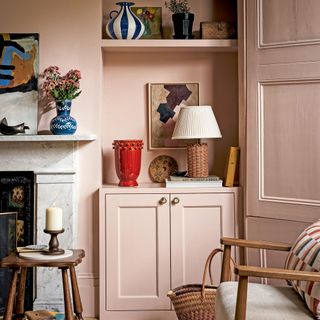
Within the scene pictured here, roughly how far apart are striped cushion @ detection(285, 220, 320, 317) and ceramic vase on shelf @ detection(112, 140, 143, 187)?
4.40ft

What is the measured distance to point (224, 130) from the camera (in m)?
3.94

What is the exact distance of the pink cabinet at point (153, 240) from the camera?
3553 mm

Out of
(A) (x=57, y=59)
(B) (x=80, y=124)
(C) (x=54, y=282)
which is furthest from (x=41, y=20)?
(C) (x=54, y=282)

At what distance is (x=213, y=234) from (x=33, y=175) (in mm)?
1183

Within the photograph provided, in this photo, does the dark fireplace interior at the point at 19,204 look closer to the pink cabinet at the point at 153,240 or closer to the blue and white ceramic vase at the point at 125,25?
the pink cabinet at the point at 153,240

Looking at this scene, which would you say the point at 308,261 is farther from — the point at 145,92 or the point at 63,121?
the point at 145,92

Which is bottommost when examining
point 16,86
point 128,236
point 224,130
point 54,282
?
point 54,282

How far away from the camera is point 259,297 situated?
2.47m

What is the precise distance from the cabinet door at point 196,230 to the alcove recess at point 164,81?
0.44 meters

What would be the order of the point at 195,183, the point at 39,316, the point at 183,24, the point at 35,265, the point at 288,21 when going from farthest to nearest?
the point at 183,24
the point at 195,183
the point at 288,21
the point at 39,316
the point at 35,265

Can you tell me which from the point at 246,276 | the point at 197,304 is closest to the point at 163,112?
the point at 197,304

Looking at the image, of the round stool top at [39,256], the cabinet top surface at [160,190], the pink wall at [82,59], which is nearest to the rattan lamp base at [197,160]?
Answer: the cabinet top surface at [160,190]

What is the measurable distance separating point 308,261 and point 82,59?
1983 millimetres

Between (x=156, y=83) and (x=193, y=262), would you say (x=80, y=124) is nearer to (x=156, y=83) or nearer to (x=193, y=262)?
(x=156, y=83)
